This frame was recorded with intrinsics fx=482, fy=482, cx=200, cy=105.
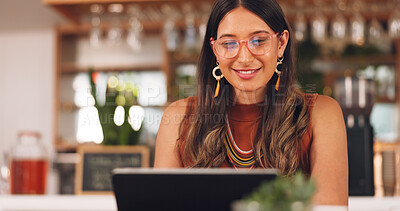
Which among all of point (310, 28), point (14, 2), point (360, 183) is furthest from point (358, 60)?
point (14, 2)

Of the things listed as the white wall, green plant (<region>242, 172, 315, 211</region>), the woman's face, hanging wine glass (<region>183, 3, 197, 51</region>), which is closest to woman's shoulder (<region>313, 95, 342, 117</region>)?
the woman's face

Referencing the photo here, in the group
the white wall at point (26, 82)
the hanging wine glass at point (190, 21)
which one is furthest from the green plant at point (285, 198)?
the white wall at point (26, 82)

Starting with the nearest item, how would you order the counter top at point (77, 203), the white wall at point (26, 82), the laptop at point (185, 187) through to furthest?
1. the laptop at point (185, 187)
2. the counter top at point (77, 203)
3. the white wall at point (26, 82)

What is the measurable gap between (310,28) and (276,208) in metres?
3.89

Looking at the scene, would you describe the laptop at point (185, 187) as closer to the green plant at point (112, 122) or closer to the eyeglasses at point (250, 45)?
the eyeglasses at point (250, 45)

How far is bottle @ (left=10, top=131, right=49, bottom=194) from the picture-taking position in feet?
5.07

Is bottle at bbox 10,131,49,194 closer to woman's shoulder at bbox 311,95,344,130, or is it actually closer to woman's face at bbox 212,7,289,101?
woman's face at bbox 212,7,289,101

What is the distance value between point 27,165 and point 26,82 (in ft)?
12.6

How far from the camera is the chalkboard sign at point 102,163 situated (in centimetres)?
168

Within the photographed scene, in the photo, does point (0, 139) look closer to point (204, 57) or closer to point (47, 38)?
point (47, 38)

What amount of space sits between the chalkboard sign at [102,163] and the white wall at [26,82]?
3496mm

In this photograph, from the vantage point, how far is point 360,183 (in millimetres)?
1635

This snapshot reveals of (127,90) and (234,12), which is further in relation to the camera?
(127,90)

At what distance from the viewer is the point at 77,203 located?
137 cm
